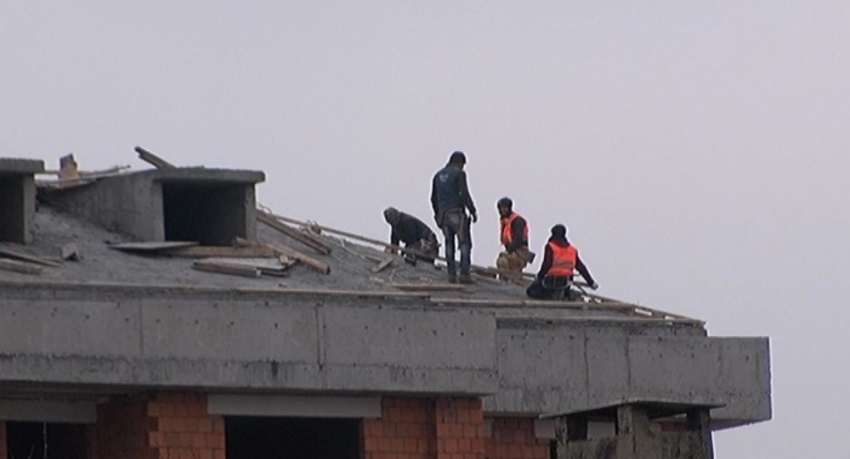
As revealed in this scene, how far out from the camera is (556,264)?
31.9m

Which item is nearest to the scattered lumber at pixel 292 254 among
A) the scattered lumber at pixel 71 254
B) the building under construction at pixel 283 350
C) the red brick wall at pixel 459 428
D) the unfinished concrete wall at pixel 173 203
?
the building under construction at pixel 283 350

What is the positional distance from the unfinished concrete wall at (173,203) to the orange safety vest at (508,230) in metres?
4.14

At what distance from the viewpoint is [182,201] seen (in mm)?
32000

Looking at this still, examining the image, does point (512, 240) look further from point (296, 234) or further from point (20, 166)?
point (20, 166)

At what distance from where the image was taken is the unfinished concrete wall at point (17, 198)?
29.2m

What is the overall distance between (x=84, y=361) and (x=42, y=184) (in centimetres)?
718

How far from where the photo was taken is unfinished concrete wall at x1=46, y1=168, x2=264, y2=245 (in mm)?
30484

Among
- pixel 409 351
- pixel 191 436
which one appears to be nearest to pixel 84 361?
pixel 191 436

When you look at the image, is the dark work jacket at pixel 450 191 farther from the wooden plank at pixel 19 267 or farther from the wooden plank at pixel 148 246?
the wooden plank at pixel 19 267

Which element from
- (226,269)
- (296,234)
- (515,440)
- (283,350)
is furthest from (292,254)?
(283,350)

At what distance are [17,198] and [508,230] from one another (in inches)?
291

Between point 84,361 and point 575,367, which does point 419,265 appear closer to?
point 575,367

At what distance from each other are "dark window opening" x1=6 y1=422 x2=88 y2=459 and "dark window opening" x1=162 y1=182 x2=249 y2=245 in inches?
117

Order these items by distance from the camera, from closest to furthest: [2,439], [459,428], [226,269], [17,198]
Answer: [2,439], [459,428], [226,269], [17,198]
